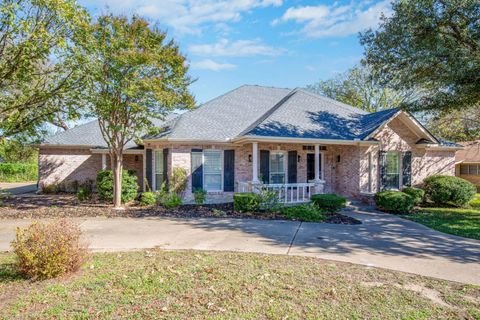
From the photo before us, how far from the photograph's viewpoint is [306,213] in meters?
10.9

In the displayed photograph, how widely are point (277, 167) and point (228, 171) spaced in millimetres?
2518

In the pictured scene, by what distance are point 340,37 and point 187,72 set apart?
9113mm

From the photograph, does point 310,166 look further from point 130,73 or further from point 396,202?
point 130,73

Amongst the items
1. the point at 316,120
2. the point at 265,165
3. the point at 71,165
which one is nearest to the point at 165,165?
the point at 265,165

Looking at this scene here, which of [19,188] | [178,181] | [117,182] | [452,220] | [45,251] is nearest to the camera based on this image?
[45,251]

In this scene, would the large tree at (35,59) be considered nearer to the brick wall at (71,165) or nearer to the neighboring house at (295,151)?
the neighboring house at (295,151)

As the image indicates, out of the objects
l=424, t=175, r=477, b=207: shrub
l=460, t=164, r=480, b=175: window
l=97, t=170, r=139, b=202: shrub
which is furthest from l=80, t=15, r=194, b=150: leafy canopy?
l=460, t=164, r=480, b=175: window

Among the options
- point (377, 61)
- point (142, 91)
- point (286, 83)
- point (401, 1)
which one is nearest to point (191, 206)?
point (142, 91)

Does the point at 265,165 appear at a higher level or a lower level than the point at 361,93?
lower

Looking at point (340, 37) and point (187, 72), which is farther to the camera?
point (340, 37)

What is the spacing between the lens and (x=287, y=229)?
9.26 meters

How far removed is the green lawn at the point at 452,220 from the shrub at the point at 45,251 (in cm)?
1011

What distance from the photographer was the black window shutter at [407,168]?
15.4 meters

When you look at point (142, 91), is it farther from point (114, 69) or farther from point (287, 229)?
point (287, 229)
